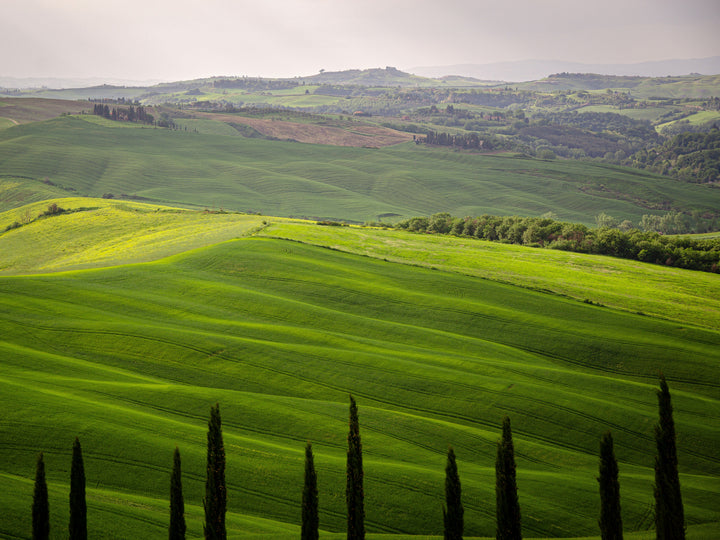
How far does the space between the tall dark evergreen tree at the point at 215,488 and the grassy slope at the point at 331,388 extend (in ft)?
12.7

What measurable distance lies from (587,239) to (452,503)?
254ft

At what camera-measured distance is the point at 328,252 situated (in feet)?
268

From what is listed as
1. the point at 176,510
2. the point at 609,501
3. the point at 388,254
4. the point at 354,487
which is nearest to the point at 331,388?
the point at 354,487

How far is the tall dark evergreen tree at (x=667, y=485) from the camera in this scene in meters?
26.8

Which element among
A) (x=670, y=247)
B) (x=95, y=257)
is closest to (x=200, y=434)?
(x=95, y=257)

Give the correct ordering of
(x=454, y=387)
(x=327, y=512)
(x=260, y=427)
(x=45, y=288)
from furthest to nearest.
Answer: (x=45, y=288) → (x=454, y=387) → (x=260, y=427) → (x=327, y=512)

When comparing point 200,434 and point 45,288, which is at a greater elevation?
point 45,288

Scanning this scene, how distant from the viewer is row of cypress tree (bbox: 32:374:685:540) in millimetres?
23750

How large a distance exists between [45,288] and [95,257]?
92.3ft

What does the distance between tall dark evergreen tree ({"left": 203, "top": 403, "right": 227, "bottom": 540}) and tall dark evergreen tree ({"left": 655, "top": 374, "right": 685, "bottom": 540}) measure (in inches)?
735

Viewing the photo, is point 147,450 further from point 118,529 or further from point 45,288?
point 45,288

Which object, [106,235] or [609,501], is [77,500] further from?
[106,235]

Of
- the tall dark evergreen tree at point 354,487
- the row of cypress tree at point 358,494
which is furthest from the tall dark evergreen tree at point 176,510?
the tall dark evergreen tree at point 354,487

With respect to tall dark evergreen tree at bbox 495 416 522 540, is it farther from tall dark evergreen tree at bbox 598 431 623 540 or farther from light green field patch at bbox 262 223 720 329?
light green field patch at bbox 262 223 720 329
